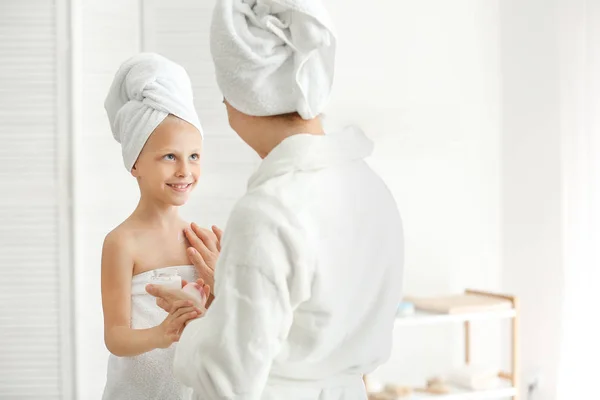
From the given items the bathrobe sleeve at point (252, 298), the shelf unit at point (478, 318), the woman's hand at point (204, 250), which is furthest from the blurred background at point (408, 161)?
the bathrobe sleeve at point (252, 298)

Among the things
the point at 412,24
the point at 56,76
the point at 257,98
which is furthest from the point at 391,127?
the point at 257,98

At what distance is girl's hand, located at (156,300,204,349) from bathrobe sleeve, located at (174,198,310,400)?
8.8 inches

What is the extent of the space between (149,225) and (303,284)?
0.57 metres

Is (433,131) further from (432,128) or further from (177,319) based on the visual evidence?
(177,319)

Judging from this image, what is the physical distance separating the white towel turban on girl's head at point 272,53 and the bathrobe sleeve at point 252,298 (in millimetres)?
166

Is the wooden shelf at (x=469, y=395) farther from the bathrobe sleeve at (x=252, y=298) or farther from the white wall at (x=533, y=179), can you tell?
the bathrobe sleeve at (x=252, y=298)

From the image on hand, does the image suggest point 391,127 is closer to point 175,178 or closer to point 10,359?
point 10,359

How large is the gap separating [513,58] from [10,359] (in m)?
2.55

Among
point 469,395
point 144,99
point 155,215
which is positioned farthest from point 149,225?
point 469,395

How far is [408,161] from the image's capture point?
3.43 m

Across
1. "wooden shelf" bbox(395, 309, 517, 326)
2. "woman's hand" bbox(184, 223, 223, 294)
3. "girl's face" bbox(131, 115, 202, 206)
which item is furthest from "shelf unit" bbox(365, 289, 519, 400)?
"girl's face" bbox(131, 115, 202, 206)

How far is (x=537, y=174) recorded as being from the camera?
351cm

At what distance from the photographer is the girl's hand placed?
126 centimetres

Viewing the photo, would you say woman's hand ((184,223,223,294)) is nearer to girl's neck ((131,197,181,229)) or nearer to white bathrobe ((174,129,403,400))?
girl's neck ((131,197,181,229))
